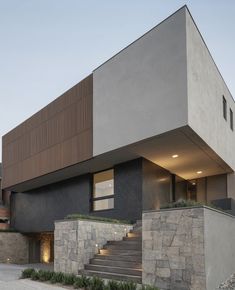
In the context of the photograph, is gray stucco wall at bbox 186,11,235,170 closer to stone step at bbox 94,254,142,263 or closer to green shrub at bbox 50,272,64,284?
stone step at bbox 94,254,142,263

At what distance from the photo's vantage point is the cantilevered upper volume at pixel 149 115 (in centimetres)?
1190

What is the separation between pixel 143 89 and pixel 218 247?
655cm

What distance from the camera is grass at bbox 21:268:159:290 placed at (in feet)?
27.0

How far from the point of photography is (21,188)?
23.6m

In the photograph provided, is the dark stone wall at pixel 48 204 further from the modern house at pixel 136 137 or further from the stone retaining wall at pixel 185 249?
the stone retaining wall at pixel 185 249

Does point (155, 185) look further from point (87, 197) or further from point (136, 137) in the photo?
point (136, 137)

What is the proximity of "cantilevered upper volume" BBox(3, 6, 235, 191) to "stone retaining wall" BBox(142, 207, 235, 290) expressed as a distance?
3532 mm

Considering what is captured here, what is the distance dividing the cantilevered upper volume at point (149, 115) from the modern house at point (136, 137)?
40 millimetres

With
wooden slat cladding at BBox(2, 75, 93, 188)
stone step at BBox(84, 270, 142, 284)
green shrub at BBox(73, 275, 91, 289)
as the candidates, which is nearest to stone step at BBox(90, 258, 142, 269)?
stone step at BBox(84, 270, 142, 284)

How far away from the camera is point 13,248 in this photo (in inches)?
912

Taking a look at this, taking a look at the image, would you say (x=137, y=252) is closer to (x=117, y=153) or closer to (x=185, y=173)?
(x=117, y=153)

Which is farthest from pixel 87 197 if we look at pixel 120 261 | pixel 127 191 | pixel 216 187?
pixel 120 261

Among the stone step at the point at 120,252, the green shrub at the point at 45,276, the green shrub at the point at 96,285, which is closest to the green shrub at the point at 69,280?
the green shrub at the point at 45,276

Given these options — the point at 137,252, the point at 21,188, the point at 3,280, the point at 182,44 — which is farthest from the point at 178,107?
the point at 21,188
